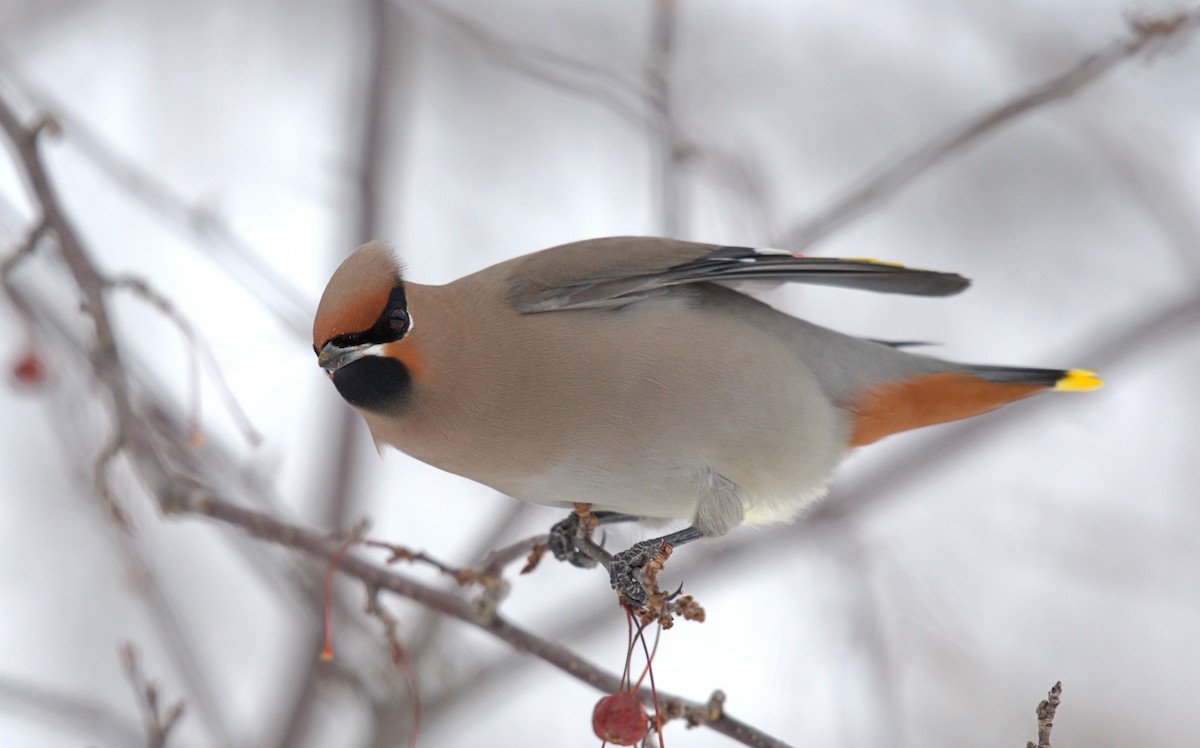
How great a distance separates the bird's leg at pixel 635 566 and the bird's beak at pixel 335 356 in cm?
73

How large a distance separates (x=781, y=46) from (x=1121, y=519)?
130 inches

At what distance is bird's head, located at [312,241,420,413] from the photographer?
8.66ft

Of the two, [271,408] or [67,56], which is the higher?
[67,56]

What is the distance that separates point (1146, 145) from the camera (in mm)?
5543

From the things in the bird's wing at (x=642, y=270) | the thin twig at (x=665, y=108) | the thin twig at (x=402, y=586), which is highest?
the thin twig at (x=665, y=108)

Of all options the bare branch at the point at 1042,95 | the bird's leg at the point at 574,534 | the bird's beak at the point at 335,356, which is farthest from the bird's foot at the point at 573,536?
the bare branch at the point at 1042,95

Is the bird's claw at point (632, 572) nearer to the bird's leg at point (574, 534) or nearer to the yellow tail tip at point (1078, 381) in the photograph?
the bird's leg at point (574, 534)

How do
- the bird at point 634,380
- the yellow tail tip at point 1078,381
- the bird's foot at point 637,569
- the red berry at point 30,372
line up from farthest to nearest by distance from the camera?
1. the red berry at point 30,372
2. the yellow tail tip at point 1078,381
3. the bird at point 634,380
4. the bird's foot at point 637,569

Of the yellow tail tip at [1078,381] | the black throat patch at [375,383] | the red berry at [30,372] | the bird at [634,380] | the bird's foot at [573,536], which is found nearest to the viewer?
the black throat patch at [375,383]

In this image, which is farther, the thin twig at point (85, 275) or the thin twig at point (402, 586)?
Result: the thin twig at point (85, 275)

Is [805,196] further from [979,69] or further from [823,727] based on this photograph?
[823,727]

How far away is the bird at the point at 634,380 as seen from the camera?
2.85 metres

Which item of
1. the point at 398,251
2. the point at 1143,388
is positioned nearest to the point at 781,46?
the point at 1143,388

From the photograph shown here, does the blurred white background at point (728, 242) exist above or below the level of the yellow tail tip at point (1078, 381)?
above
